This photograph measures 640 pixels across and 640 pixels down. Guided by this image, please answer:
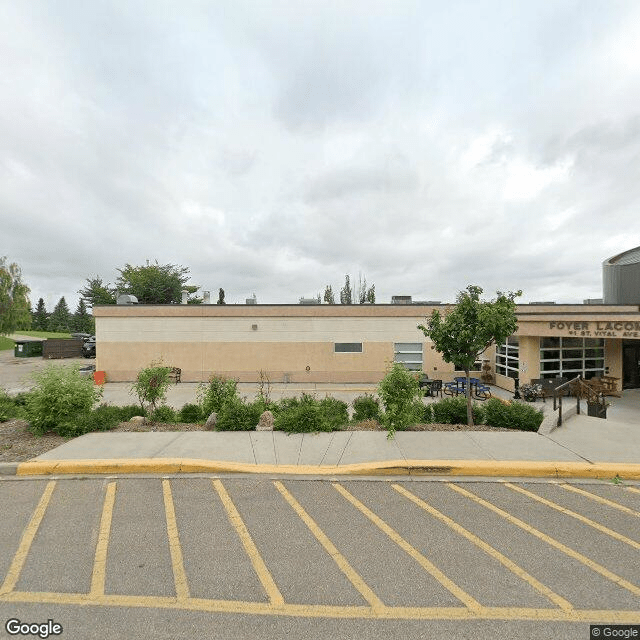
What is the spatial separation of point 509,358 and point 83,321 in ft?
275

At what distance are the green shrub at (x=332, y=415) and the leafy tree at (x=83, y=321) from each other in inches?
3005

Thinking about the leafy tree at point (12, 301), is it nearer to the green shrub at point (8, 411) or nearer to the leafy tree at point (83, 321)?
the leafy tree at point (83, 321)

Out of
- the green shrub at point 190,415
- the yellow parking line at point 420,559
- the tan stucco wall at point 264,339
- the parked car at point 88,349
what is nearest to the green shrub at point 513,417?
the yellow parking line at point 420,559

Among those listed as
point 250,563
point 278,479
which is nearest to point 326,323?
point 278,479

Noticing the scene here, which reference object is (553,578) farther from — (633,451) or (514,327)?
(514,327)

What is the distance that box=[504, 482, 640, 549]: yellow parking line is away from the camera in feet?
14.0

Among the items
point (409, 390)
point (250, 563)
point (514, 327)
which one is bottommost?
point (250, 563)

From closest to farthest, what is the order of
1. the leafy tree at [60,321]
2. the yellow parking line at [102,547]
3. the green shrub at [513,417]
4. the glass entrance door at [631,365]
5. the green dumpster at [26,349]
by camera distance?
1. the yellow parking line at [102,547]
2. the green shrub at [513,417]
3. the glass entrance door at [631,365]
4. the green dumpster at [26,349]
5. the leafy tree at [60,321]

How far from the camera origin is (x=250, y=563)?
3861mm

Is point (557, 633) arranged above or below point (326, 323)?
below

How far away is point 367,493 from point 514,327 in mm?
6969

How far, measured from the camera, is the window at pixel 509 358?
56.8ft

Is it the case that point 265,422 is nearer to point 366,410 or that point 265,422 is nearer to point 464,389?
point 366,410

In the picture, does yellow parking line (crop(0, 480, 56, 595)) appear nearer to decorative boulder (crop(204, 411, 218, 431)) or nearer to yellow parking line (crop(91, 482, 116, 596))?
yellow parking line (crop(91, 482, 116, 596))
